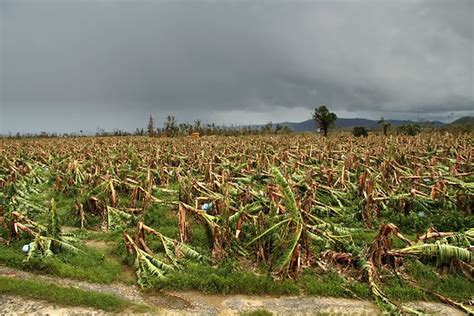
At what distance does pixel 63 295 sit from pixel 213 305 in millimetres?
2580

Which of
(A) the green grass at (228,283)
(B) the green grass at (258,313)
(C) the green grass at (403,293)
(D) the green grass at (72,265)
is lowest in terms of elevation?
(B) the green grass at (258,313)

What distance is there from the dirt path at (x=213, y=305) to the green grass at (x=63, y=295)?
124 mm

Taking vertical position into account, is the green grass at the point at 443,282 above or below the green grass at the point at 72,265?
below

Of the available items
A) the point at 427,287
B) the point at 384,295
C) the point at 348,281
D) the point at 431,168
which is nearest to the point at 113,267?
the point at 348,281

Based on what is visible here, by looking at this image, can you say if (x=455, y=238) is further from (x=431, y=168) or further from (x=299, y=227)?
(x=431, y=168)

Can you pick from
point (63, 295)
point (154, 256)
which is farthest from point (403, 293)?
point (63, 295)

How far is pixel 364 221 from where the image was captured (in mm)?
10023

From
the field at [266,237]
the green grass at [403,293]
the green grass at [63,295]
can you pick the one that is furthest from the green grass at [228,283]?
the green grass at [403,293]

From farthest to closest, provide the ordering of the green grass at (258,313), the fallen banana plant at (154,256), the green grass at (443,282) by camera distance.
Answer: the fallen banana plant at (154,256)
the green grass at (443,282)
the green grass at (258,313)

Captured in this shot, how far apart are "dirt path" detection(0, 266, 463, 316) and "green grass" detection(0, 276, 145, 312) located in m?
0.12

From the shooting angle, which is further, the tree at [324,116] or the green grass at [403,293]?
the tree at [324,116]

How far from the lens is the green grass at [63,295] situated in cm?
653

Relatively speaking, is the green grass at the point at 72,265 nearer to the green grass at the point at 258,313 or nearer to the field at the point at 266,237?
the field at the point at 266,237

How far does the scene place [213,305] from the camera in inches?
264
